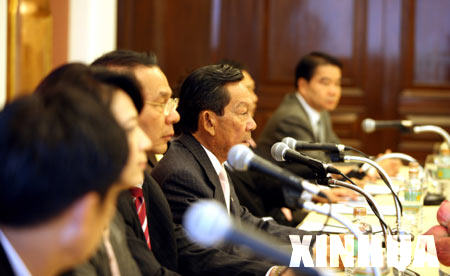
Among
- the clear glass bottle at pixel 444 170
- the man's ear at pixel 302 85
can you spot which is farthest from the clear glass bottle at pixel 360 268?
the man's ear at pixel 302 85

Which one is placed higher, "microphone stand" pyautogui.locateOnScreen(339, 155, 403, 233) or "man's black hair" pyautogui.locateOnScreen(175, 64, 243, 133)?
"man's black hair" pyautogui.locateOnScreen(175, 64, 243, 133)

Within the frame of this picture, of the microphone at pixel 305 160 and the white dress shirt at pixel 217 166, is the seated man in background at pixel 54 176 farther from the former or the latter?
the white dress shirt at pixel 217 166

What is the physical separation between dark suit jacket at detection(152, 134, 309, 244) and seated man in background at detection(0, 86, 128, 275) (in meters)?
1.13

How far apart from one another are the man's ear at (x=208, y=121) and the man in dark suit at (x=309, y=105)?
1.85 metres

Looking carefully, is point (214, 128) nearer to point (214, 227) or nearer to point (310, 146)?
point (310, 146)

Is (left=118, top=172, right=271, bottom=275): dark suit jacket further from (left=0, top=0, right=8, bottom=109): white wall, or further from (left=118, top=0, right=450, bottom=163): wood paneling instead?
(left=118, top=0, right=450, bottom=163): wood paneling

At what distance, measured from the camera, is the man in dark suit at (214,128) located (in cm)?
236

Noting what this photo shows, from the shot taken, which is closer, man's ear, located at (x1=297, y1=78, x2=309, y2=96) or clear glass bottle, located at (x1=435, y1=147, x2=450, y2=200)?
clear glass bottle, located at (x1=435, y1=147, x2=450, y2=200)

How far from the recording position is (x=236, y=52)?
601 cm

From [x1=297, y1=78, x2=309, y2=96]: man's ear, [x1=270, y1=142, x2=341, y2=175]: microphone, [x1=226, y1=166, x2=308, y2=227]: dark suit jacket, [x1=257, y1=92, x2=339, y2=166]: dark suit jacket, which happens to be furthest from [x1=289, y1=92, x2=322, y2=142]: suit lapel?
[x1=270, y1=142, x2=341, y2=175]: microphone

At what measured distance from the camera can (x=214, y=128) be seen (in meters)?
2.54

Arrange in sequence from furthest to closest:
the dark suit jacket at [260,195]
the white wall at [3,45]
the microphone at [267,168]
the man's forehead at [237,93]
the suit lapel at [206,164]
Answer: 1. the white wall at [3,45]
2. the dark suit jacket at [260,195]
3. the man's forehead at [237,93]
4. the suit lapel at [206,164]
5. the microphone at [267,168]

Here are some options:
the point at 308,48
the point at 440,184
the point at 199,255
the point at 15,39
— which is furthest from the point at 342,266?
the point at 308,48

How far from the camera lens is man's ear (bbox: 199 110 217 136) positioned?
253 cm
